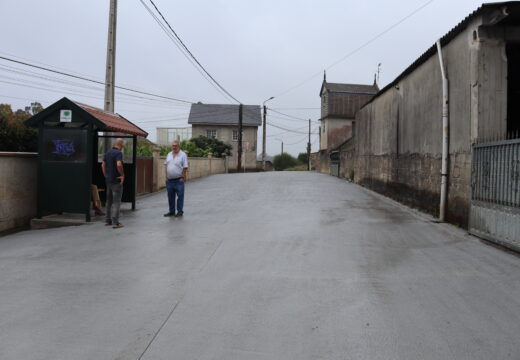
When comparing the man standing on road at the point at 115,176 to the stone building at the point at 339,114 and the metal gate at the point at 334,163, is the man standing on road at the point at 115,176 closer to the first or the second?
the metal gate at the point at 334,163

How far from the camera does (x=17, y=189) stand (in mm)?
9719

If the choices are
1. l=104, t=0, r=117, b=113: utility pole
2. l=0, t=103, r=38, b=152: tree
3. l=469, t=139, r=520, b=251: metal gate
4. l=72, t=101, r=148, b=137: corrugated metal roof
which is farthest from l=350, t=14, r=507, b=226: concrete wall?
l=0, t=103, r=38, b=152: tree

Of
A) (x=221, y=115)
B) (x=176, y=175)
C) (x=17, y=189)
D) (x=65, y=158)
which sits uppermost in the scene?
(x=221, y=115)

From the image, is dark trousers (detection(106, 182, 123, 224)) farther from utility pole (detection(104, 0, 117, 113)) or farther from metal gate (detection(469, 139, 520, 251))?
metal gate (detection(469, 139, 520, 251))

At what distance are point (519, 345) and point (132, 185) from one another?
33.5 feet

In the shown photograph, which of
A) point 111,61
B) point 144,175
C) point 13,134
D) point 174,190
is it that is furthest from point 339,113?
point 174,190

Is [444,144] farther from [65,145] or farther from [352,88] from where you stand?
[352,88]

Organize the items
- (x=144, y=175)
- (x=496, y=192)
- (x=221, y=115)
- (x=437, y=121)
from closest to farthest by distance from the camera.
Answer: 1. (x=496, y=192)
2. (x=437, y=121)
3. (x=144, y=175)
4. (x=221, y=115)

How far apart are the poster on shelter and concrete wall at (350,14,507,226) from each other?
787 centimetres

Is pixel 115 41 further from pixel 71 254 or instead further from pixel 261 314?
Answer: pixel 261 314

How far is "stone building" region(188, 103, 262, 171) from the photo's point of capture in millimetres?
52406

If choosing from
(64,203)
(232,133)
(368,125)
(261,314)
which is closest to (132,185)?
(64,203)

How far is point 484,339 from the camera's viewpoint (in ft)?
12.6

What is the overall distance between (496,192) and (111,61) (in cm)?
1236
